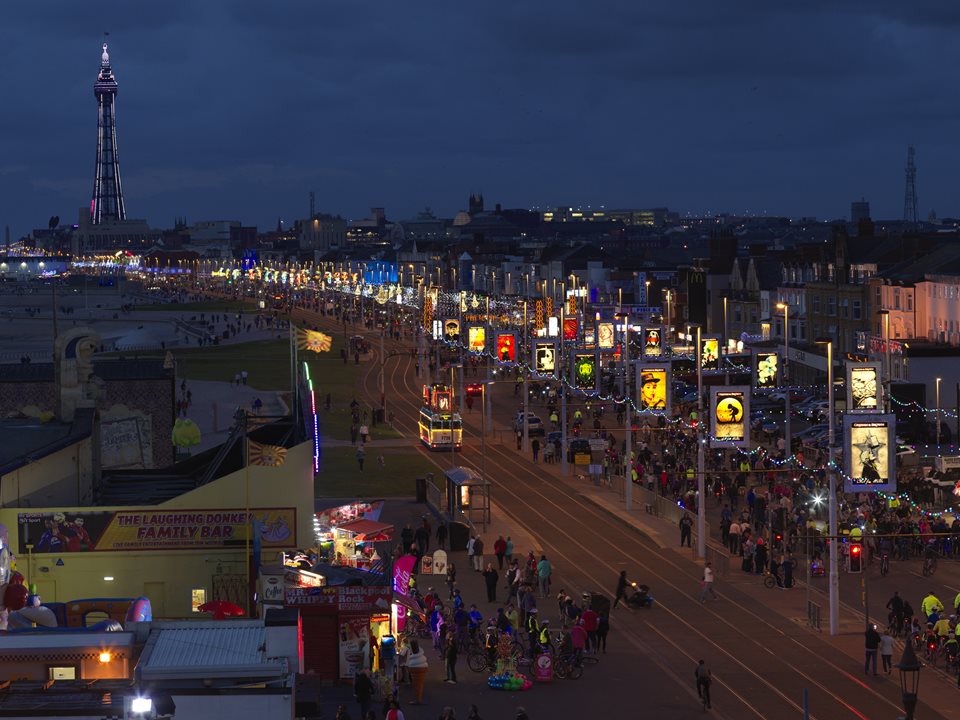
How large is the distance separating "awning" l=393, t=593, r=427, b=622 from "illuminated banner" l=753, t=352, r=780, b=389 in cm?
2342

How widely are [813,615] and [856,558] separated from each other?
10.4 feet

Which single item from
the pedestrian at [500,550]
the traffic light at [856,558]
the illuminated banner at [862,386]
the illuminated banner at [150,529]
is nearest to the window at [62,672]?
the illuminated banner at [150,529]

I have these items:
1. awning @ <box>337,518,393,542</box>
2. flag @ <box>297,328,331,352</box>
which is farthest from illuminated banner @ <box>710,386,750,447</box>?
flag @ <box>297,328,331,352</box>

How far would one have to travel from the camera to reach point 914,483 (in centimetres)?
5231

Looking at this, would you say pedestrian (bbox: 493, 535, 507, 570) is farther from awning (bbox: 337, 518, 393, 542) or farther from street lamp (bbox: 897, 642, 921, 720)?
street lamp (bbox: 897, 642, 921, 720)

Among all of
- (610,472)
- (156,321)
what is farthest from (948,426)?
(156,321)

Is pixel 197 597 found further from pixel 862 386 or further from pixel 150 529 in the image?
pixel 862 386

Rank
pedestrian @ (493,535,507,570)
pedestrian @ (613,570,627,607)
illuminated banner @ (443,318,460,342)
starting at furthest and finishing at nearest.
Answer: illuminated banner @ (443,318,460,342) → pedestrian @ (493,535,507,570) → pedestrian @ (613,570,627,607)

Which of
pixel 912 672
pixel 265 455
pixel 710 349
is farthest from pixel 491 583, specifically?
pixel 710 349

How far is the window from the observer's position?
21.6 metres

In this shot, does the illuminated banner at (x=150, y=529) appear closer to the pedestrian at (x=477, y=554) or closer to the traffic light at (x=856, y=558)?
the pedestrian at (x=477, y=554)

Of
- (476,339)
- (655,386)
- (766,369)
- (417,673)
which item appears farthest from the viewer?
(476,339)

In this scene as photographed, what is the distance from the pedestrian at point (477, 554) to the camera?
145 feet

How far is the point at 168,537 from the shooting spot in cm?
3534
